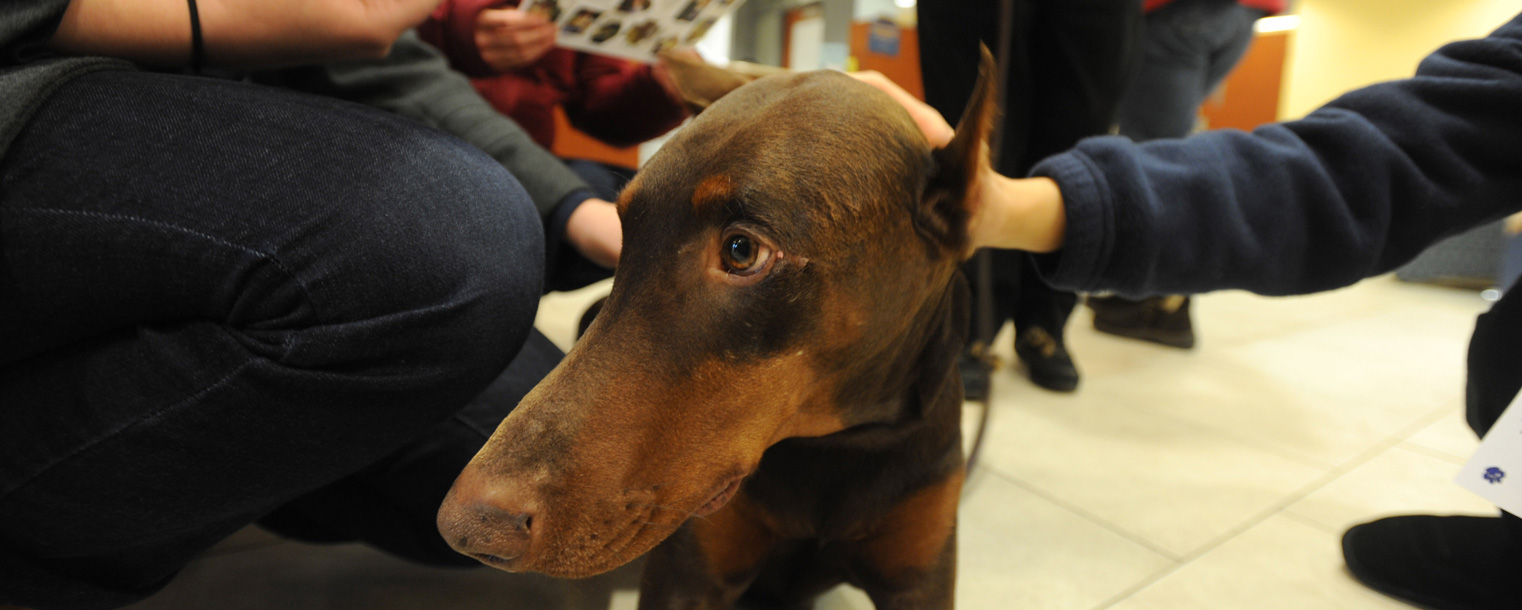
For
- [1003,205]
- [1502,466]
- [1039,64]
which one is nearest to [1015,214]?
[1003,205]

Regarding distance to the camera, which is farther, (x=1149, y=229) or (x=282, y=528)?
(x=282, y=528)

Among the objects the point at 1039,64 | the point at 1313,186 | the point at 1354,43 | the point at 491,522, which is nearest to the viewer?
the point at 491,522

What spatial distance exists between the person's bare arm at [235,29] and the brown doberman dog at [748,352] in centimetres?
50

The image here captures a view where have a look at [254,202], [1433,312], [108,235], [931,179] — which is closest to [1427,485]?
[931,179]

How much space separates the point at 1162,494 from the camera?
2.02 metres

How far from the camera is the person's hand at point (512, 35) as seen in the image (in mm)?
1585

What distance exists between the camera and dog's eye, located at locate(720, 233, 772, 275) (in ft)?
2.75

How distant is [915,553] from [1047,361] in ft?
6.25

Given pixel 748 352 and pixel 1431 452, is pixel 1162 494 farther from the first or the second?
pixel 748 352

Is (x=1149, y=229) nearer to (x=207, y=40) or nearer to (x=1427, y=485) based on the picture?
(x=207, y=40)

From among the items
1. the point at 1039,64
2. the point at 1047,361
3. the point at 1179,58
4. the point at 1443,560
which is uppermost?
the point at 1039,64

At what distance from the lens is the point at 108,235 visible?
3.11 ft

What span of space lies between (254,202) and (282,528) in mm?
821

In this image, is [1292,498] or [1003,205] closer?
[1003,205]
